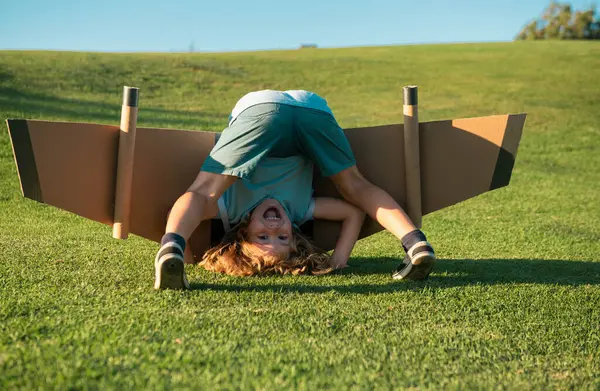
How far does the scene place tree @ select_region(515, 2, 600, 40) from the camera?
193ft

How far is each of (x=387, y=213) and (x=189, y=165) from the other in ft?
4.65

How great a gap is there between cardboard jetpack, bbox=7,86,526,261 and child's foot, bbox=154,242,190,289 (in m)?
0.80

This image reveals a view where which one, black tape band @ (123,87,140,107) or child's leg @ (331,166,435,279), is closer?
child's leg @ (331,166,435,279)

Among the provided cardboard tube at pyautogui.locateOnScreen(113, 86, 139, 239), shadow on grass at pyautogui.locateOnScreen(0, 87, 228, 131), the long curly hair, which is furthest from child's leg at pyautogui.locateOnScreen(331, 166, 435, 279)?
shadow on grass at pyautogui.locateOnScreen(0, 87, 228, 131)

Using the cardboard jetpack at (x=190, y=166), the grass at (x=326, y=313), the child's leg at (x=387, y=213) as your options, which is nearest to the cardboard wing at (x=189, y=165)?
the cardboard jetpack at (x=190, y=166)

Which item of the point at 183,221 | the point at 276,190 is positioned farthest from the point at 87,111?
the point at 183,221

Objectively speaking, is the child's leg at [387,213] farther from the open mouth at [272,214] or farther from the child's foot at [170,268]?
the child's foot at [170,268]

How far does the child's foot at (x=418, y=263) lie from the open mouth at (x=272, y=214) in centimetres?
89

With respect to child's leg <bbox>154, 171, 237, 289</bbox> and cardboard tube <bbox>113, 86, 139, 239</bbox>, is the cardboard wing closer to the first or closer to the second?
cardboard tube <bbox>113, 86, 139, 239</bbox>

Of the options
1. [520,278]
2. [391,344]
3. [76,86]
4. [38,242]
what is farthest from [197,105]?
[391,344]

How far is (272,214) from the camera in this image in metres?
4.59

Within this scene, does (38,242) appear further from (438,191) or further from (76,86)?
(76,86)

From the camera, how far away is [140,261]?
4.80m

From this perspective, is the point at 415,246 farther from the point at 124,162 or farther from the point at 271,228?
the point at 124,162
